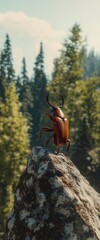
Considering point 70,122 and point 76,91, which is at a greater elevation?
point 76,91

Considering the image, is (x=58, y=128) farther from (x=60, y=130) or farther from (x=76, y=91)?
(x=76, y=91)

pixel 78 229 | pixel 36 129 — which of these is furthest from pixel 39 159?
pixel 36 129

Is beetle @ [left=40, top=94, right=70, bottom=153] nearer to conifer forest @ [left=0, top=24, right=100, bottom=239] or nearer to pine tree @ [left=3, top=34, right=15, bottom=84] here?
conifer forest @ [left=0, top=24, right=100, bottom=239]

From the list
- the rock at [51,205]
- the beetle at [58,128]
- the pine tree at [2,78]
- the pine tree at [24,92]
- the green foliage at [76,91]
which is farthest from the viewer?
the pine tree at [24,92]

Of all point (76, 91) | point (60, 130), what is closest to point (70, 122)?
point (76, 91)

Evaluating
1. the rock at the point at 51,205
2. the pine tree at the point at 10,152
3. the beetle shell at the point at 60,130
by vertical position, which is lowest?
the pine tree at the point at 10,152

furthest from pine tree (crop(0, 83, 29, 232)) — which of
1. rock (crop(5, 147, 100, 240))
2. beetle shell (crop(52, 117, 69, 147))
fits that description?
rock (crop(5, 147, 100, 240))

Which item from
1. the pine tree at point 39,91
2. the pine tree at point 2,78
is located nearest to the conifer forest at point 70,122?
the pine tree at point 2,78

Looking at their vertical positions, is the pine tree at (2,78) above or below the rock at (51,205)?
above

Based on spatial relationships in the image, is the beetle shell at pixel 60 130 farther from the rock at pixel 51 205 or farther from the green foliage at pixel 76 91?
the green foliage at pixel 76 91
